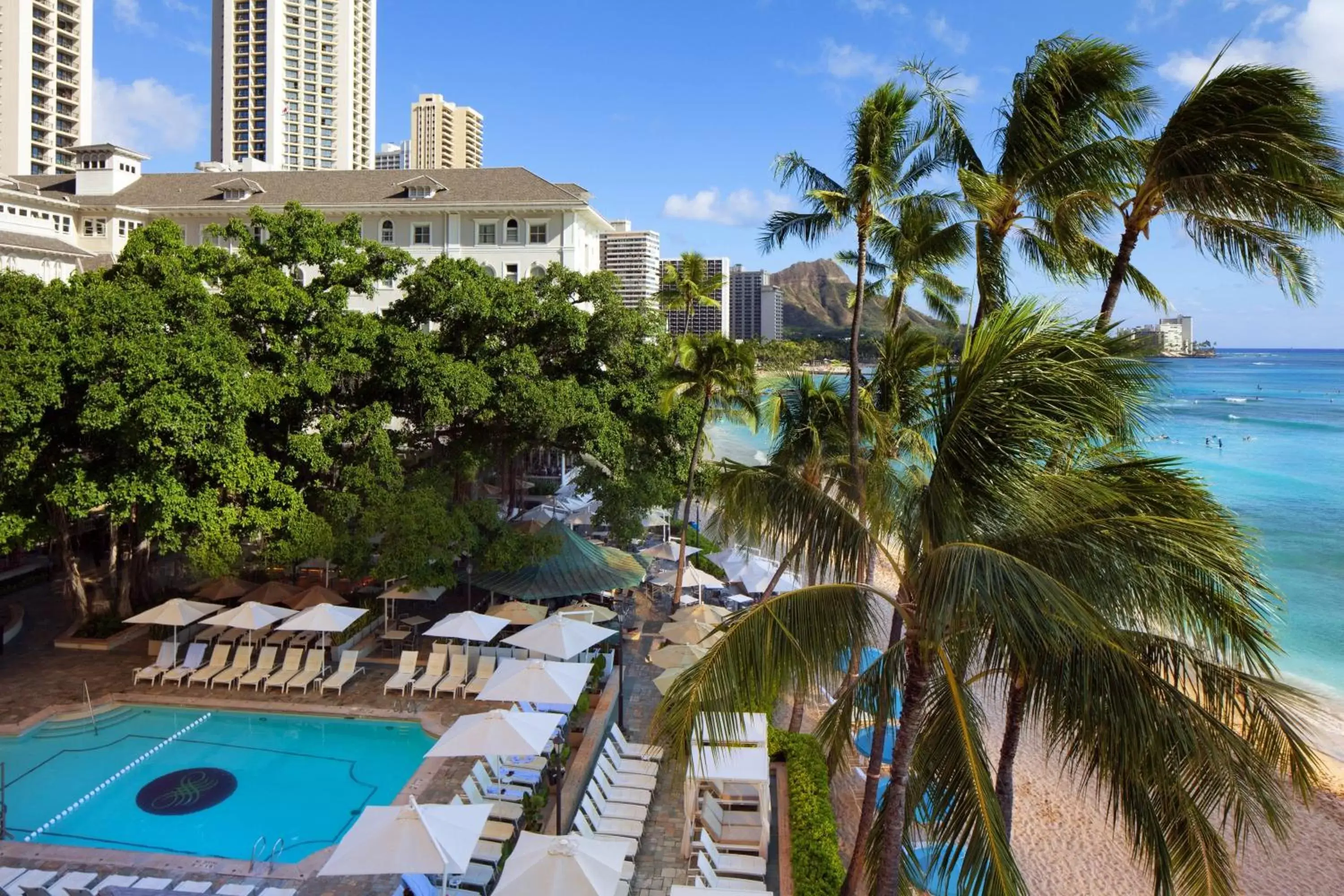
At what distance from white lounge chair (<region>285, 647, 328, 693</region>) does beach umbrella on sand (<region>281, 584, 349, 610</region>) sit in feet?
4.66

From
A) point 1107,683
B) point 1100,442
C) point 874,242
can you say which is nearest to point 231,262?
point 874,242

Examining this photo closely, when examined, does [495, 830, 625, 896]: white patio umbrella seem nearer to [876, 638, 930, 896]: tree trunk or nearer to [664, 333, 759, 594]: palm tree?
[876, 638, 930, 896]: tree trunk

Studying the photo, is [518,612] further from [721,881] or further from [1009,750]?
[1009,750]

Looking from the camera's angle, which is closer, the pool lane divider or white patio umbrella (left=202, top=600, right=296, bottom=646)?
the pool lane divider

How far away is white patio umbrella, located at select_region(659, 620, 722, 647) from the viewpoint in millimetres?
15898

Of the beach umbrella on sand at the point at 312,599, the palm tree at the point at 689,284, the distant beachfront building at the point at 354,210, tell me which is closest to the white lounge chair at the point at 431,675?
the beach umbrella on sand at the point at 312,599

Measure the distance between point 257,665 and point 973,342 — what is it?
15.4 meters

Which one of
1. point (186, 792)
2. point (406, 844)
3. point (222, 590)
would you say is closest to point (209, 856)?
point (186, 792)

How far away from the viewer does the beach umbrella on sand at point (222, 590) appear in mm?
18438

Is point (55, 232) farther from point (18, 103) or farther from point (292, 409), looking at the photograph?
point (18, 103)

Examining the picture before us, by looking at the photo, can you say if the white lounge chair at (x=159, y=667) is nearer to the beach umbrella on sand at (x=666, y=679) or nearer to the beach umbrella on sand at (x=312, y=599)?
the beach umbrella on sand at (x=312, y=599)

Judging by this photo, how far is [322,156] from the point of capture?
11894 cm

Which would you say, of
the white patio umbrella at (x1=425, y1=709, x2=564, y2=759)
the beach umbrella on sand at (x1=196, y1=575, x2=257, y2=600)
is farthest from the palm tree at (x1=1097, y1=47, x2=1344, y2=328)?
the beach umbrella on sand at (x1=196, y1=575, x2=257, y2=600)

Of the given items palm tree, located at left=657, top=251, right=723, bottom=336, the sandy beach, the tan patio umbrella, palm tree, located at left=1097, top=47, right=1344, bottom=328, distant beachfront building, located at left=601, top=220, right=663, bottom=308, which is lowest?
the sandy beach
